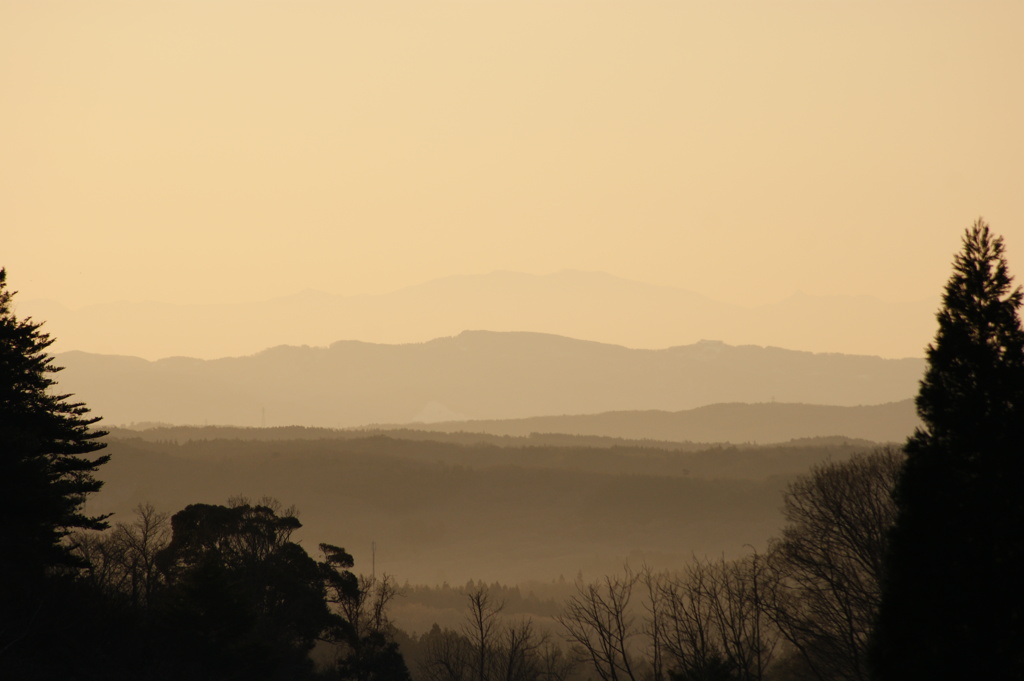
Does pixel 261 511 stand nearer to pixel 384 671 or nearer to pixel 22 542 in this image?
pixel 384 671

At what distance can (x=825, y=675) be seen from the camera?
48188 millimetres

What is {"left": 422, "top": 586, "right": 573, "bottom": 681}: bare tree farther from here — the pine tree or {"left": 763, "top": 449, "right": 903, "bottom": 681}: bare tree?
the pine tree

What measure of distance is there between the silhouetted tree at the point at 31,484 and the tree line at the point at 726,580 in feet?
0.26

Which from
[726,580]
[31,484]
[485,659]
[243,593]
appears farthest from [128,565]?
[485,659]

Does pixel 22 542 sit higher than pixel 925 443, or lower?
lower

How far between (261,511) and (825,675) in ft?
119

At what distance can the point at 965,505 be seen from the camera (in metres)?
24.5

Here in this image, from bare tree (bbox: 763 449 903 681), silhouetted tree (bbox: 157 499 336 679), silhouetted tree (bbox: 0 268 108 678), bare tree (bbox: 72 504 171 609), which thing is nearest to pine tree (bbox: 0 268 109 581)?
silhouetted tree (bbox: 0 268 108 678)

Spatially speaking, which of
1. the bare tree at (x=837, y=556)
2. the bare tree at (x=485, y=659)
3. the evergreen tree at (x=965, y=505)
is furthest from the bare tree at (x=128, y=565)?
the evergreen tree at (x=965, y=505)

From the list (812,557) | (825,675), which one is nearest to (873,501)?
(812,557)

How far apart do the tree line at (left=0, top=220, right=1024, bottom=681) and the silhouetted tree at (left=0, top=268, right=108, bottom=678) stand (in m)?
0.08

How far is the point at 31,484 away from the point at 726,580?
2998 cm

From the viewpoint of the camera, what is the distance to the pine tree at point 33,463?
41.1m

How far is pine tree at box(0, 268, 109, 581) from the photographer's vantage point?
41062 millimetres
